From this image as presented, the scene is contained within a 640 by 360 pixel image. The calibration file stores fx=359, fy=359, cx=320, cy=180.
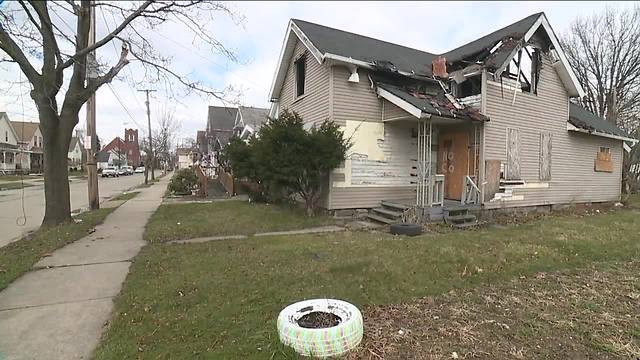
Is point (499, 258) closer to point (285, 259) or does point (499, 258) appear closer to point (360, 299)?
point (360, 299)

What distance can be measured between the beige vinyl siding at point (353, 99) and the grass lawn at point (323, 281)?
12.2 feet

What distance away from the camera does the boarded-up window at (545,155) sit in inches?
480

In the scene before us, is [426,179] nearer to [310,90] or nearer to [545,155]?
[310,90]

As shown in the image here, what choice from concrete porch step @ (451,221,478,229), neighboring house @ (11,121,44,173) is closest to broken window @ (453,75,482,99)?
concrete porch step @ (451,221,478,229)

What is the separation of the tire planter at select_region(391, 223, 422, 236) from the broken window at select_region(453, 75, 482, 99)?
5.47 metres

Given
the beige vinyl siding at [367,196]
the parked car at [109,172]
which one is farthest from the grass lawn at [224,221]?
the parked car at [109,172]

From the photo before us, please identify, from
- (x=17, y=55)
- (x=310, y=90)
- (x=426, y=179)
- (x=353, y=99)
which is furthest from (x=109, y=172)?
(x=426, y=179)

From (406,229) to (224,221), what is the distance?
15.7ft

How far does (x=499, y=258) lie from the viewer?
Result: 19.7ft

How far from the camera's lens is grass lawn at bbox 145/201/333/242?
8.28 metres

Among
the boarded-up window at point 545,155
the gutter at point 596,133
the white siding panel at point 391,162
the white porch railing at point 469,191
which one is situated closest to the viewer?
the white siding panel at point 391,162

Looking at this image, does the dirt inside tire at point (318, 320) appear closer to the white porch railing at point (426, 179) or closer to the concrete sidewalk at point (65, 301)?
the concrete sidewalk at point (65, 301)

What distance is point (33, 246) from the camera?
6.96 m

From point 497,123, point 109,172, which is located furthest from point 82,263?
point 109,172
